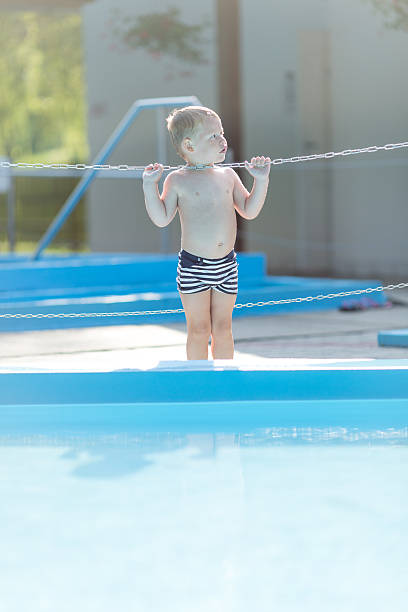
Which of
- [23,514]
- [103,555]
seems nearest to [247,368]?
[23,514]

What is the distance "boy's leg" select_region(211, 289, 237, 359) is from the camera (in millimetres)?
3381

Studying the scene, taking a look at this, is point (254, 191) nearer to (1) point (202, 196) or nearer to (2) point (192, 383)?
(1) point (202, 196)

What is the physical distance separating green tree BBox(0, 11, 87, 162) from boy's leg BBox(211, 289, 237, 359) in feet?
76.4

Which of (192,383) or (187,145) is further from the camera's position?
(187,145)

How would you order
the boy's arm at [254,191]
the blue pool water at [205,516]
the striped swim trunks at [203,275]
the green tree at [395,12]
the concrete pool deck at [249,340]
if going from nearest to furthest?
the blue pool water at [205,516], the boy's arm at [254,191], the striped swim trunks at [203,275], the concrete pool deck at [249,340], the green tree at [395,12]

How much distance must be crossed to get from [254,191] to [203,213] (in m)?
0.19

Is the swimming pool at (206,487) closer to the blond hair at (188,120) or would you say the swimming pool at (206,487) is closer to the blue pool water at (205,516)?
the blue pool water at (205,516)

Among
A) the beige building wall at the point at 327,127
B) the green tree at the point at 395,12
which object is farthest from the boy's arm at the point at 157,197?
the green tree at the point at 395,12

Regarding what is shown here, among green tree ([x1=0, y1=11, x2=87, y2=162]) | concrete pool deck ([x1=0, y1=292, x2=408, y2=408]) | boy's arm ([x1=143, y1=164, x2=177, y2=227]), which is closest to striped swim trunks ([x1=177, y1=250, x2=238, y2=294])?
boy's arm ([x1=143, y1=164, x2=177, y2=227])

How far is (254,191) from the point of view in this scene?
3.32m

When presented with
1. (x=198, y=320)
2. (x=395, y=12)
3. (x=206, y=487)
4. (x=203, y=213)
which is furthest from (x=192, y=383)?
(x=395, y=12)

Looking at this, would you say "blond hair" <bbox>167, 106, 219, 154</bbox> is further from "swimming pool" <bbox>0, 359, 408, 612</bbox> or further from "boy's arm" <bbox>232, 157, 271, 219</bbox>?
"swimming pool" <bbox>0, 359, 408, 612</bbox>

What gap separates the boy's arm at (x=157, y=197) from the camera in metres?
3.17

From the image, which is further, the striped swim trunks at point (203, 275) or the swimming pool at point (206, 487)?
the striped swim trunks at point (203, 275)
